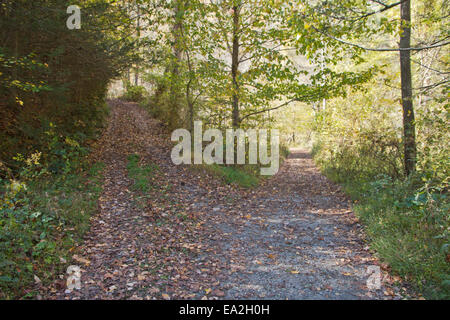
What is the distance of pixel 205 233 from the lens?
569cm

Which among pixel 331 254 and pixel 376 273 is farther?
pixel 331 254

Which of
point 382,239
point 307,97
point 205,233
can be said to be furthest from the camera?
point 307,97

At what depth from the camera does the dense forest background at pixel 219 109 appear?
4.48 m

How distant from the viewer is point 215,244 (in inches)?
207

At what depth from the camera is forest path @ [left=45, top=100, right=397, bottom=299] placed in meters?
3.84

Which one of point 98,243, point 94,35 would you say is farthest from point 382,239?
point 94,35

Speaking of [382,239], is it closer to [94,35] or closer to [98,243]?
[98,243]

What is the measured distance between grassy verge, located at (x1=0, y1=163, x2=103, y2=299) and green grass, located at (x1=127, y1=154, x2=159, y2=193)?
1.13m

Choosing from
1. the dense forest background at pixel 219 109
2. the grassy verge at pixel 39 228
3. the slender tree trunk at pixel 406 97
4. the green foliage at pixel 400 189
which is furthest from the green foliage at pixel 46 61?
the slender tree trunk at pixel 406 97

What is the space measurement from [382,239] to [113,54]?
8.15 meters

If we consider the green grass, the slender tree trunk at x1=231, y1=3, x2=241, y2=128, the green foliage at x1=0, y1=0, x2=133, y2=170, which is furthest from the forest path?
the slender tree trunk at x1=231, y1=3, x2=241, y2=128

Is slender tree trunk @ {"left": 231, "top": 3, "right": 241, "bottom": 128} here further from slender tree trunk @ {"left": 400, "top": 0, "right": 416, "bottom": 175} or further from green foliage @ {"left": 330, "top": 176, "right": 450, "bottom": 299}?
green foliage @ {"left": 330, "top": 176, "right": 450, "bottom": 299}

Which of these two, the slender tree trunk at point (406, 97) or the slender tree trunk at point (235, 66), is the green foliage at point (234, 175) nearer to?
the slender tree trunk at point (235, 66)
